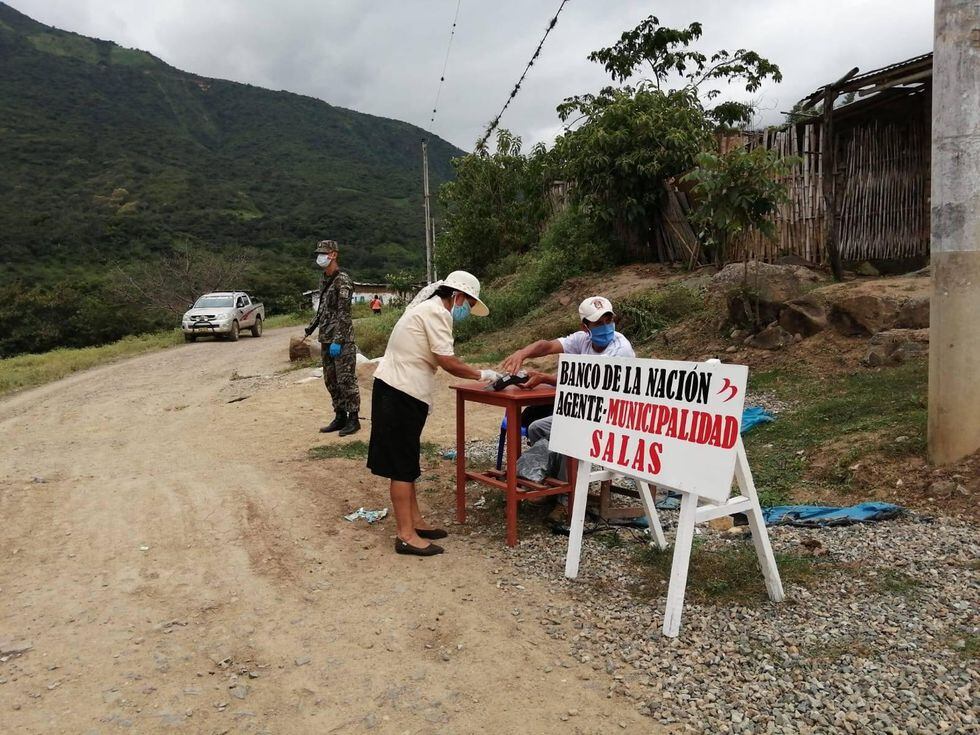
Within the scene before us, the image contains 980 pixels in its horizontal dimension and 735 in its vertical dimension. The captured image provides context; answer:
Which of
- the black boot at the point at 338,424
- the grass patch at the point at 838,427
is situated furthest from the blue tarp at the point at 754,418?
the black boot at the point at 338,424

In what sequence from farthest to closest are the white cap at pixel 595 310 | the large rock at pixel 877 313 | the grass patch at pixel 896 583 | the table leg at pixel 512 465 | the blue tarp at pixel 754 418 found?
the large rock at pixel 877 313 < the blue tarp at pixel 754 418 < the white cap at pixel 595 310 < the table leg at pixel 512 465 < the grass patch at pixel 896 583

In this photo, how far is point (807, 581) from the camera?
3742 mm

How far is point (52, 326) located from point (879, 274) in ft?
103

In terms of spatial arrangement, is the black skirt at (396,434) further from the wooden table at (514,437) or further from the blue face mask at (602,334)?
the blue face mask at (602,334)

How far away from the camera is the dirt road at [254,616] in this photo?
288 centimetres

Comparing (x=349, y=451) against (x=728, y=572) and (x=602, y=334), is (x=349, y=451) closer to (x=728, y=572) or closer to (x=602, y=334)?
(x=602, y=334)

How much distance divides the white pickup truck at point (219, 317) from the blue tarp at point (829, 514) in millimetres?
21509

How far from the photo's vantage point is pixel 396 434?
4.48 metres

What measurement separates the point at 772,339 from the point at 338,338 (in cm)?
513

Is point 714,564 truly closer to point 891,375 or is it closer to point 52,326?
point 891,375

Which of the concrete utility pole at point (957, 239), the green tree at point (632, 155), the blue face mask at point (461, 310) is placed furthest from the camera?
the green tree at point (632, 155)

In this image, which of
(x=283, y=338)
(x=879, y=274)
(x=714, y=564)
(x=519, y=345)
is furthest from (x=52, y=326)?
(x=714, y=564)

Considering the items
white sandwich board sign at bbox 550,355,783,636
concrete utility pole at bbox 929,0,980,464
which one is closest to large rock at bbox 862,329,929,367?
concrete utility pole at bbox 929,0,980,464

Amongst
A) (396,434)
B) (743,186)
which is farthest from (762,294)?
(396,434)
